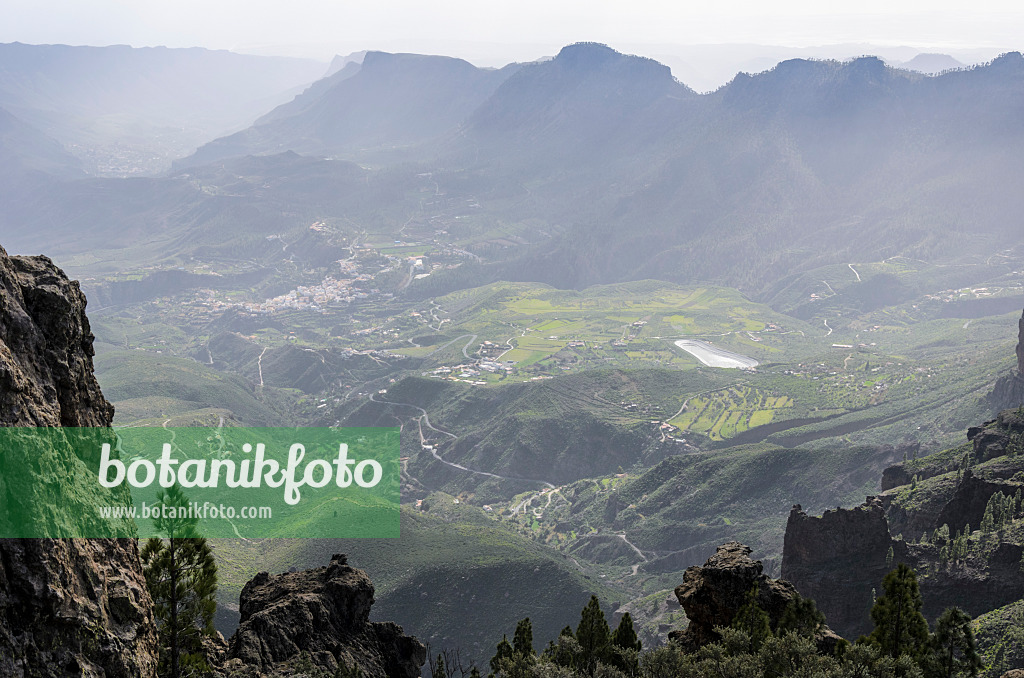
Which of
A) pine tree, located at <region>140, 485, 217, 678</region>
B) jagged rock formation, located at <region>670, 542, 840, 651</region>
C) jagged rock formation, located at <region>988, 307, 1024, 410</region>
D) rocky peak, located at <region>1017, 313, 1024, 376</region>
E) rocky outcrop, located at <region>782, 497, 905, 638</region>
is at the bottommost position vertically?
rocky outcrop, located at <region>782, 497, 905, 638</region>

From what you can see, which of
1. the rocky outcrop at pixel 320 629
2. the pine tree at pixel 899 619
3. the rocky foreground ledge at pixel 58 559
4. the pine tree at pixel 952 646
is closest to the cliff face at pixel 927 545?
the pine tree at pixel 899 619

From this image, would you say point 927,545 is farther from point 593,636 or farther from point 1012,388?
point 1012,388

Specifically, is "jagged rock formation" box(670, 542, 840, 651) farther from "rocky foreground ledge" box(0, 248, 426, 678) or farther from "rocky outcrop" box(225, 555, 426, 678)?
"rocky foreground ledge" box(0, 248, 426, 678)

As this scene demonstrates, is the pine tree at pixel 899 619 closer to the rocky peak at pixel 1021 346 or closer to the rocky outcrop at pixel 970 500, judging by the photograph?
the rocky outcrop at pixel 970 500

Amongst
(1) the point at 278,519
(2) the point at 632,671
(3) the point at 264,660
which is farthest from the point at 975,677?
(1) the point at 278,519

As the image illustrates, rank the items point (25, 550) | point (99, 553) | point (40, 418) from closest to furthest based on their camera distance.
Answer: point (25, 550) < point (40, 418) < point (99, 553)

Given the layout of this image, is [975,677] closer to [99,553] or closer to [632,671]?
[632,671]

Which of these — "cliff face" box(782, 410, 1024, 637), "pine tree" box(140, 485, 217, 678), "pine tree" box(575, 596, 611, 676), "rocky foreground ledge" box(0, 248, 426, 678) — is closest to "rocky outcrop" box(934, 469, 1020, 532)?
"cliff face" box(782, 410, 1024, 637)
